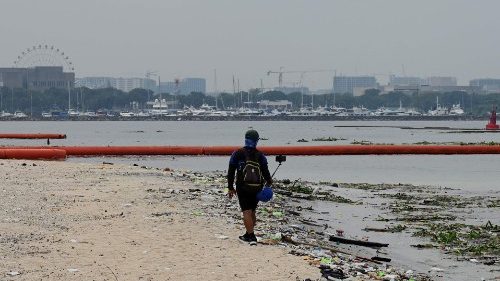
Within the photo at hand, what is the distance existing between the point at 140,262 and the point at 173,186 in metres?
12.4

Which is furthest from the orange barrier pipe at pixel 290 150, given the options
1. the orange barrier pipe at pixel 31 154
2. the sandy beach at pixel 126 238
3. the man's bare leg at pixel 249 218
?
the man's bare leg at pixel 249 218

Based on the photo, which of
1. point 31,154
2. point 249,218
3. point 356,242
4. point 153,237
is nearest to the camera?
point 249,218

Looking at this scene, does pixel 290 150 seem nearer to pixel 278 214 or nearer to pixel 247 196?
pixel 278 214

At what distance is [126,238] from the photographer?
15961 mm

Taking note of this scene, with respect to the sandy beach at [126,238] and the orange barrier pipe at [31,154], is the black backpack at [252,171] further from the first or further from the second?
the orange barrier pipe at [31,154]

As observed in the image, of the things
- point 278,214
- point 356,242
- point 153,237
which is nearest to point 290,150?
point 278,214

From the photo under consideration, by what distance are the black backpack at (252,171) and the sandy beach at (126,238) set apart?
110cm

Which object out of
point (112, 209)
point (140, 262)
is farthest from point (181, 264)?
point (112, 209)

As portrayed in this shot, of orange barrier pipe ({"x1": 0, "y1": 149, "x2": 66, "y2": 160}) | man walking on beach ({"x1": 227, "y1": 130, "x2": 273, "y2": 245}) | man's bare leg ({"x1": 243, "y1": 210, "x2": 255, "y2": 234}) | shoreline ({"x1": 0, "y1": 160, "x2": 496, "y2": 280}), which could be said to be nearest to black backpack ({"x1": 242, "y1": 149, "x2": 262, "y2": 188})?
man walking on beach ({"x1": 227, "y1": 130, "x2": 273, "y2": 245})

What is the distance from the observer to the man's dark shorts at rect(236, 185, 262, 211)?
51.9 feet

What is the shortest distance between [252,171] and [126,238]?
2.48 metres

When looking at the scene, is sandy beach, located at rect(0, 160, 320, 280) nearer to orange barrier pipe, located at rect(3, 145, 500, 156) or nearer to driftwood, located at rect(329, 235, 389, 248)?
driftwood, located at rect(329, 235, 389, 248)

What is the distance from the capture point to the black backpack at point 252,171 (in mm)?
15688

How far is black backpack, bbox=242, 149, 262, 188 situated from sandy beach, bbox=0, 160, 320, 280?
1.10m
